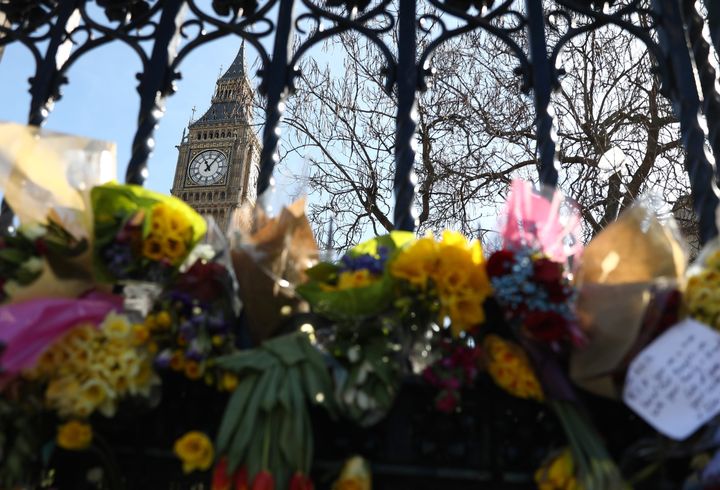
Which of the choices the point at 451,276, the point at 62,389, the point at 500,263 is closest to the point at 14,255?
the point at 62,389

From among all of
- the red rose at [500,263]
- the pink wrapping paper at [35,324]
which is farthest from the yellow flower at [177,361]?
the red rose at [500,263]

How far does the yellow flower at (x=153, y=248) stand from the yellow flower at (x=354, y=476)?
0.75 meters

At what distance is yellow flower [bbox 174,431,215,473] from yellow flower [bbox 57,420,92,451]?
217mm

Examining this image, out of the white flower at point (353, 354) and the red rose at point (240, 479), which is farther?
the white flower at point (353, 354)

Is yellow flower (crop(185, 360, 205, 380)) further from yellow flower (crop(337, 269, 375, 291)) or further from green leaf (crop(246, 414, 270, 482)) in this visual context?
yellow flower (crop(337, 269, 375, 291))

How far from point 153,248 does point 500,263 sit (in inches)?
36.5

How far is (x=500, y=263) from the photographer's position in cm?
187

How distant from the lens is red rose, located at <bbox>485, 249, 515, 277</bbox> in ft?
6.12

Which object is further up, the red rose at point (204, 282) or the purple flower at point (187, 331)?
the red rose at point (204, 282)

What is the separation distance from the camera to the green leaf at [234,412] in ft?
5.38

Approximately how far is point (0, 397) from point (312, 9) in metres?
2.04

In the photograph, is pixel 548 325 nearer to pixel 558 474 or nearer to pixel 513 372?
pixel 513 372

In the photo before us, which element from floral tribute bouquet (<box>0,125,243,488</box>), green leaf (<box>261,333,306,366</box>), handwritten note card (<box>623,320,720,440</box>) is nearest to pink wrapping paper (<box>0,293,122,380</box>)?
floral tribute bouquet (<box>0,125,243,488</box>)

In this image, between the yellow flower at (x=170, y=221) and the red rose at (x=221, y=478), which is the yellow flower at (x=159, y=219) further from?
the red rose at (x=221, y=478)
